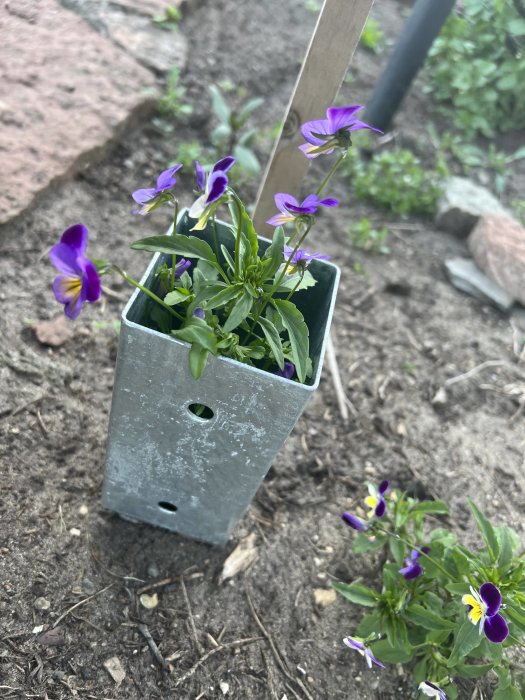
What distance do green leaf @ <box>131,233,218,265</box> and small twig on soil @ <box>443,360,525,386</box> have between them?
156cm

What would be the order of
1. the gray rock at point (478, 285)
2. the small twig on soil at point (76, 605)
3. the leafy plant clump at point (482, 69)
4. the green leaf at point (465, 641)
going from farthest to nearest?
Answer: the leafy plant clump at point (482, 69) → the gray rock at point (478, 285) → the small twig on soil at point (76, 605) → the green leaf at point (465, 641)

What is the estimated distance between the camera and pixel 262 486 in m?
2.09

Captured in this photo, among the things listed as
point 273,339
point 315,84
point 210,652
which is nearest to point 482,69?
point 315,84

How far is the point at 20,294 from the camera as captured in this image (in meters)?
2.24

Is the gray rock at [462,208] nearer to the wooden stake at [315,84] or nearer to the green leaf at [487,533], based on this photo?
the wooden stake at [315,84]

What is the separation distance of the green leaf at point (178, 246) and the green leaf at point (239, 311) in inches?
4.6

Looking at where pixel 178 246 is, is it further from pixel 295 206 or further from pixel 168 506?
pixel 168 506

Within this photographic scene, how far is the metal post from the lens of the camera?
316cm

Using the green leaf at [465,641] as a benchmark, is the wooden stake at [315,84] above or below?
above

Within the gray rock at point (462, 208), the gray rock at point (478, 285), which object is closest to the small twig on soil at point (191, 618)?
the gray rock at point (478, 285)

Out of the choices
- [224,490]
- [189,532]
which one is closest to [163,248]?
[224,490]

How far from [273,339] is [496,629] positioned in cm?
80

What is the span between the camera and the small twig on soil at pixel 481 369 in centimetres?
268

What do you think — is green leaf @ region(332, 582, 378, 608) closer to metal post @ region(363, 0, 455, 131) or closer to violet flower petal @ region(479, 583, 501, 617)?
violet flower petal @ region(479, 583, 501, 617)
